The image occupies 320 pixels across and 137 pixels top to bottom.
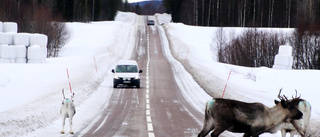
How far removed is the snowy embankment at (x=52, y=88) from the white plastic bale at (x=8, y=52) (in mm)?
2771

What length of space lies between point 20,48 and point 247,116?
1375 inches

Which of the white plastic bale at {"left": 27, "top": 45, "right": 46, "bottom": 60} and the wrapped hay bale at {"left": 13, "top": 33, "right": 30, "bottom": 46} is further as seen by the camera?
the wrapped hay bale at {"left": 13, "top": 33, "right": 30, "bottom": 46}

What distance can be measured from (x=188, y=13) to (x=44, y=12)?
63712 millimetres

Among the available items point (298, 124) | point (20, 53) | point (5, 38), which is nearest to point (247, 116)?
point (298, 124)

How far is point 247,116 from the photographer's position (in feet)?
33.4

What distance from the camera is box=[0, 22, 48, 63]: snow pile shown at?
40875 millimetres

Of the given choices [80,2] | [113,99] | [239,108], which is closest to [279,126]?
[239,108]

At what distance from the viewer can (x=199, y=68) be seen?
37.6 metres

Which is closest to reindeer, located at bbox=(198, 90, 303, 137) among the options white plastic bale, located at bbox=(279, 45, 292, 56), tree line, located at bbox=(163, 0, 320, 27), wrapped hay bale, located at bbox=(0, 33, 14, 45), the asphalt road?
the asphalt road

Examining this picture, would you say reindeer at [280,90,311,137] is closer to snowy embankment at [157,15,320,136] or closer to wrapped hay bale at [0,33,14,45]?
snowy embankment at [157,15,320,136]

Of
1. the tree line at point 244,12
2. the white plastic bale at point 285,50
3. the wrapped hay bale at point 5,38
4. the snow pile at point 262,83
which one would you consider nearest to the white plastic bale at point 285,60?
the snow pile at point 262,83

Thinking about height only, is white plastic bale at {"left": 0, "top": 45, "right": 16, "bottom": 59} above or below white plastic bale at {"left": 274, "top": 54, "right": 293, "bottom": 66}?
above

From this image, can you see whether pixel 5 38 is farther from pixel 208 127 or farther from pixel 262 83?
pixel 208 127

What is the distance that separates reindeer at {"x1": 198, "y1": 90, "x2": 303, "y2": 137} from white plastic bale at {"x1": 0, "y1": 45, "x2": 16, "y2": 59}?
1345 inches
